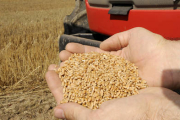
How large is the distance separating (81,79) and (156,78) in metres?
0.63

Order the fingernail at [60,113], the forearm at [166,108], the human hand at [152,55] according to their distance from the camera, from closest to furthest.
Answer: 1. the forearm at [166,108]
2. the fingernail at [60,113]
3. the human hand at [152,55]

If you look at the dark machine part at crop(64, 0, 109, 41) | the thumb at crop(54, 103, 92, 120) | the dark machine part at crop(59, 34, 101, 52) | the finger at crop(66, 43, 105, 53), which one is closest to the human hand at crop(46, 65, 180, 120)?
the thumb at crop(54, 103, 92, 120)

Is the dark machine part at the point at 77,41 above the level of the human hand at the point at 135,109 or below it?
above

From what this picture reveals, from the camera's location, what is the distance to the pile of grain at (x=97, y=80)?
1.43 metres

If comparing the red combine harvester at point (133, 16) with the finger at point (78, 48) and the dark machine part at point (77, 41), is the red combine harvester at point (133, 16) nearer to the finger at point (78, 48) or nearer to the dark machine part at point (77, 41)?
the dark machine part at point (77, 41)


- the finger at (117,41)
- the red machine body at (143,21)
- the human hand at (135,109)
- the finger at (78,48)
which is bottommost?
the human hand at (135,109)

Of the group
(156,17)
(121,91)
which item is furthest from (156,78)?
(156,17)

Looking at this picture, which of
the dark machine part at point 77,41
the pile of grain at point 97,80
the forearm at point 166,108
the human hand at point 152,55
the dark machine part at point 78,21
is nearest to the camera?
the forearm at point 166,108

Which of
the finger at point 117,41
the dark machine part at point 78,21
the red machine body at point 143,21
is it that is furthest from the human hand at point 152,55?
the dark machine part at point 78,21

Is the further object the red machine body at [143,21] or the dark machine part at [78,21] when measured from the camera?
the dark machine part at [78,21]

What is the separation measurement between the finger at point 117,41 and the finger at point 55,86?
638mm

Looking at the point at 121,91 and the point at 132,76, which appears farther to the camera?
the point at 132,76

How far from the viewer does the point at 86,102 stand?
54.7 inches

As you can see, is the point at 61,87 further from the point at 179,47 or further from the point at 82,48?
the point at 179,47
